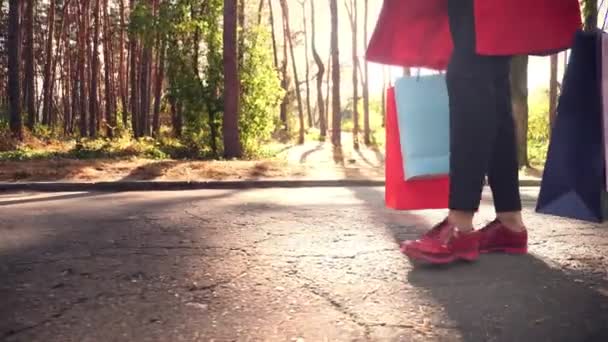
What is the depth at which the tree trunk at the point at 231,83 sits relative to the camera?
36.0 ft

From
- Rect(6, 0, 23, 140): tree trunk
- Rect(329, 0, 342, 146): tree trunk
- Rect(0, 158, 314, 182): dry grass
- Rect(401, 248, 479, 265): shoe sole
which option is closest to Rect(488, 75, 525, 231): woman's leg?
Rect(401, 248, 479, 265): shoe sole

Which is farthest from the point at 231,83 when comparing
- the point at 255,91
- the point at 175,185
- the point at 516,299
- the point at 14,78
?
the point at 516,299

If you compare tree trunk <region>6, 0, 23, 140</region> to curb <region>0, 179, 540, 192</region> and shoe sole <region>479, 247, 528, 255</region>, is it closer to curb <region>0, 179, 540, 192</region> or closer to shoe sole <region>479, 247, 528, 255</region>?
curb <region>0, 179, 540, 192</region>

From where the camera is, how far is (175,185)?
660cm

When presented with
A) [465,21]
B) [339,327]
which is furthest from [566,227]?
[339,327]

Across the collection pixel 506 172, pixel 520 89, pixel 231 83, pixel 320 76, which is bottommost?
pixel 506 172

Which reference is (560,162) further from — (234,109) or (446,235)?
(234,109)

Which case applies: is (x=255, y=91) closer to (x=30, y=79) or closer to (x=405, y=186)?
(x=30, y=79)

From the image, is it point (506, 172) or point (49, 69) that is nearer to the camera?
point (506, 172)

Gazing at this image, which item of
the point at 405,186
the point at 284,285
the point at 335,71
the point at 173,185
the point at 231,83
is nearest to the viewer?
the point at 284,285

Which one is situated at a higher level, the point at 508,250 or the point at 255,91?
the point at 255,91

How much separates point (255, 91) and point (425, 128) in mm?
11921

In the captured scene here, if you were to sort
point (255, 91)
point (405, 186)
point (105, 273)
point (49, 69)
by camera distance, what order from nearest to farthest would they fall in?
point (105, 273), point (405, 186), point (255, 91), point (49, 69)

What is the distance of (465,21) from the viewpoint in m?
2.12
